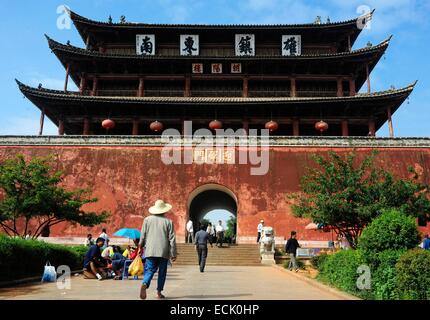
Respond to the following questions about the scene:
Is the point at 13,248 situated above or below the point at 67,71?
below

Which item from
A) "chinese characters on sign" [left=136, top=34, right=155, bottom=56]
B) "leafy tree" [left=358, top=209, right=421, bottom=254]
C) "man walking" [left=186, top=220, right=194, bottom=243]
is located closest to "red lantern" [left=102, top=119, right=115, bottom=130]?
"chinese characters on sign" [left=136, top=34, right=155, bottom=56]

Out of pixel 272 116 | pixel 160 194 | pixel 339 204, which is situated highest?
pixel 272 116

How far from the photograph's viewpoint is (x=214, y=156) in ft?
63.1

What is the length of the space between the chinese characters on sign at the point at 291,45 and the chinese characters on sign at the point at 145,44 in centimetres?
785

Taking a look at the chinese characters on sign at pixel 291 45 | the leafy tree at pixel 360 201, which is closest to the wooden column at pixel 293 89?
the chinese characters on sign at pixel 291 45

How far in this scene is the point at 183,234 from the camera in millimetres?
18453

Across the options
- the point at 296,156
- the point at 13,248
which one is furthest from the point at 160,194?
the point at 13,248

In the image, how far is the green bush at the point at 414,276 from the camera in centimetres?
575

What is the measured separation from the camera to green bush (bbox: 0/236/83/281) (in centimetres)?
756

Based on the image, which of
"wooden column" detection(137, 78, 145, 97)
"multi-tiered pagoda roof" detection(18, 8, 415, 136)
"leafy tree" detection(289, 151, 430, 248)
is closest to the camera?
"leafy tree" detection(289, 151, 430, 248)

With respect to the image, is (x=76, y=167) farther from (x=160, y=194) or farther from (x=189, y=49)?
(x=189, y=49)

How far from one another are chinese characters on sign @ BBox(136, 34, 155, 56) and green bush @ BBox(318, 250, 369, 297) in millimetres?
18992

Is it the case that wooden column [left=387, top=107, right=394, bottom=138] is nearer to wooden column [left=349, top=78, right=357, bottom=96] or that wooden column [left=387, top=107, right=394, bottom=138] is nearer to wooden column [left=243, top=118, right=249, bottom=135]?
wooden column [left=349, top=78, right=357, bottom=96]

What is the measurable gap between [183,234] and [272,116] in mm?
8122
